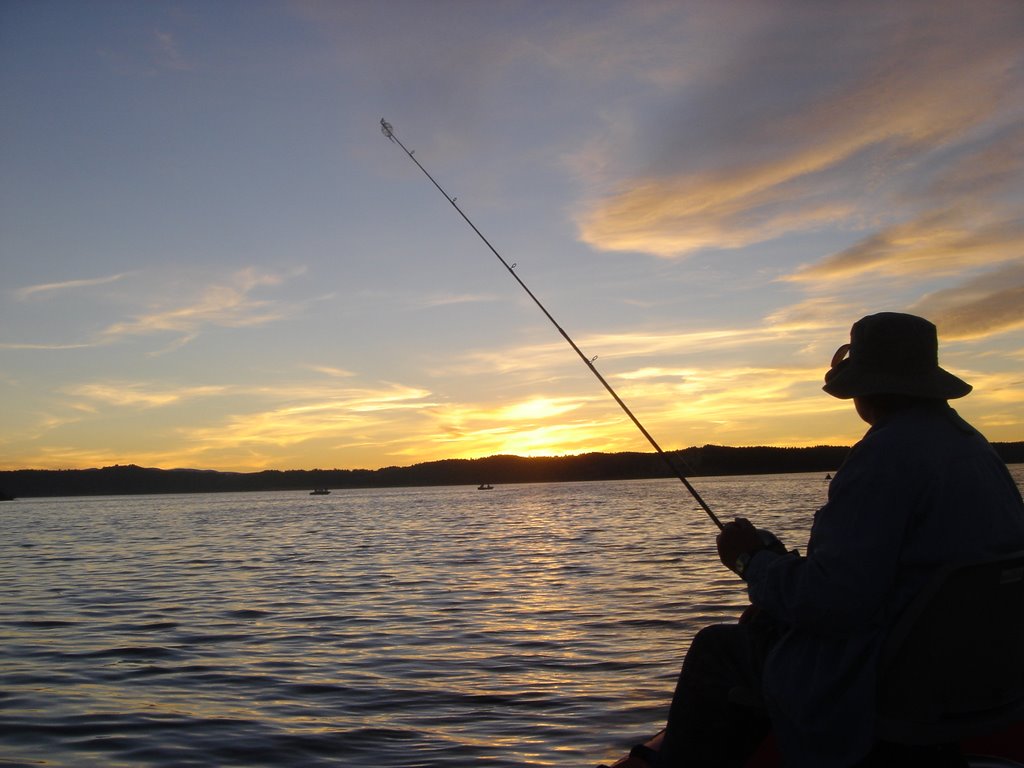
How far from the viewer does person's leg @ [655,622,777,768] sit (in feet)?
10.8

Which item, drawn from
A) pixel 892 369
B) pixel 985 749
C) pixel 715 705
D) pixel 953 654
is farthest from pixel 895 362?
pixel 985 749

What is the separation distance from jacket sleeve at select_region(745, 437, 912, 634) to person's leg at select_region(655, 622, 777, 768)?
1.73 feet

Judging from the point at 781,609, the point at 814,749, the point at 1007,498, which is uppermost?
the point at 1007,498

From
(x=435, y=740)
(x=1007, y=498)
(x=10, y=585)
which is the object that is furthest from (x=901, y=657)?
(x=10, y=585)

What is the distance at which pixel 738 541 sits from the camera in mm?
3254

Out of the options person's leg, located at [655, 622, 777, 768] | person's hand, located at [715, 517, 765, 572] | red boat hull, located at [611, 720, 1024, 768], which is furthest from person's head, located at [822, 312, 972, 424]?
red boat hull, located at [611, 720, 1024, 768]

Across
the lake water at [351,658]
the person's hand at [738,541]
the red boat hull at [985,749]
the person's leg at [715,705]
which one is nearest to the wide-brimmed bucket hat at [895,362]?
the person's hand at [738,541]

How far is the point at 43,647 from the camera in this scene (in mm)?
11148

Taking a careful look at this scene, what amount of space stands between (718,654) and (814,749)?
516 mm

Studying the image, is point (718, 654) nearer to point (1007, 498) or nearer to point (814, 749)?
point (814, 749)

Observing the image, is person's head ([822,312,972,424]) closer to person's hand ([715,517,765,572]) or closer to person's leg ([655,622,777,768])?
person's hand ([715,517,765,572])

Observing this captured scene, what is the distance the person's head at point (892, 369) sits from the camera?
299 centimetres

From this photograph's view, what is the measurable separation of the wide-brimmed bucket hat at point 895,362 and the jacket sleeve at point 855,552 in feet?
0.98

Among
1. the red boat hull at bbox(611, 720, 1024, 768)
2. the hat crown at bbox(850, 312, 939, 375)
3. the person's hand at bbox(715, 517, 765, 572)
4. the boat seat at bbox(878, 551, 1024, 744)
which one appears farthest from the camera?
the red boat hull at bbox(611, 720, 1024, 768)
